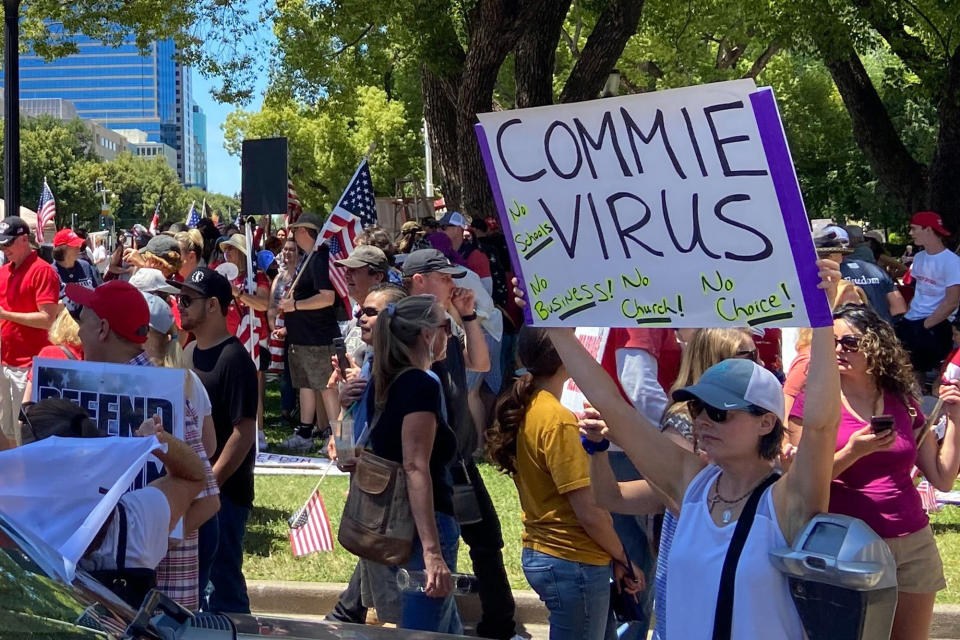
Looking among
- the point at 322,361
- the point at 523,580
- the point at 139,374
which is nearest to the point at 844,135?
the point at 322,361

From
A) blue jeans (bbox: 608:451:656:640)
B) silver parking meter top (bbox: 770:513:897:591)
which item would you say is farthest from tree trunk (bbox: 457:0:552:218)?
silver parking meter top (bbox: 770:513:897:591)

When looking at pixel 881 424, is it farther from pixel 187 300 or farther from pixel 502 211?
pixel 187 300

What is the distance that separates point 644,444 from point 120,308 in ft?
7.33

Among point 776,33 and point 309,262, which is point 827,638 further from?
point 776,33

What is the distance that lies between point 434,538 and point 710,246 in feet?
6.13

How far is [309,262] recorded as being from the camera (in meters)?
10.9

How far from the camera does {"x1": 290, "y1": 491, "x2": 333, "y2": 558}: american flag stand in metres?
7.29

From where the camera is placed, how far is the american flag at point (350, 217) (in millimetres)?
9898

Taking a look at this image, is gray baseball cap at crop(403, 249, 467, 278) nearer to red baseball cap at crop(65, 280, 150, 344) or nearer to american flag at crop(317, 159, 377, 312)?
red baseball cap at crop(65, 280, 150, 344)

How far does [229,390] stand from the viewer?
547 centimetres

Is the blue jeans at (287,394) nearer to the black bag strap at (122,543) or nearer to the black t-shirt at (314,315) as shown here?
the black t-shirt at (314,315)

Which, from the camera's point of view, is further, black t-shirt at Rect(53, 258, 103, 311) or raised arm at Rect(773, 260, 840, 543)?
black t-shirt at Rect(53, 258, 103, 311)

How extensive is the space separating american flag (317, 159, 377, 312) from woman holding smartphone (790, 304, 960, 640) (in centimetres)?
574

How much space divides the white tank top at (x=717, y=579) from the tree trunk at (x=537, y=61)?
13374mm
